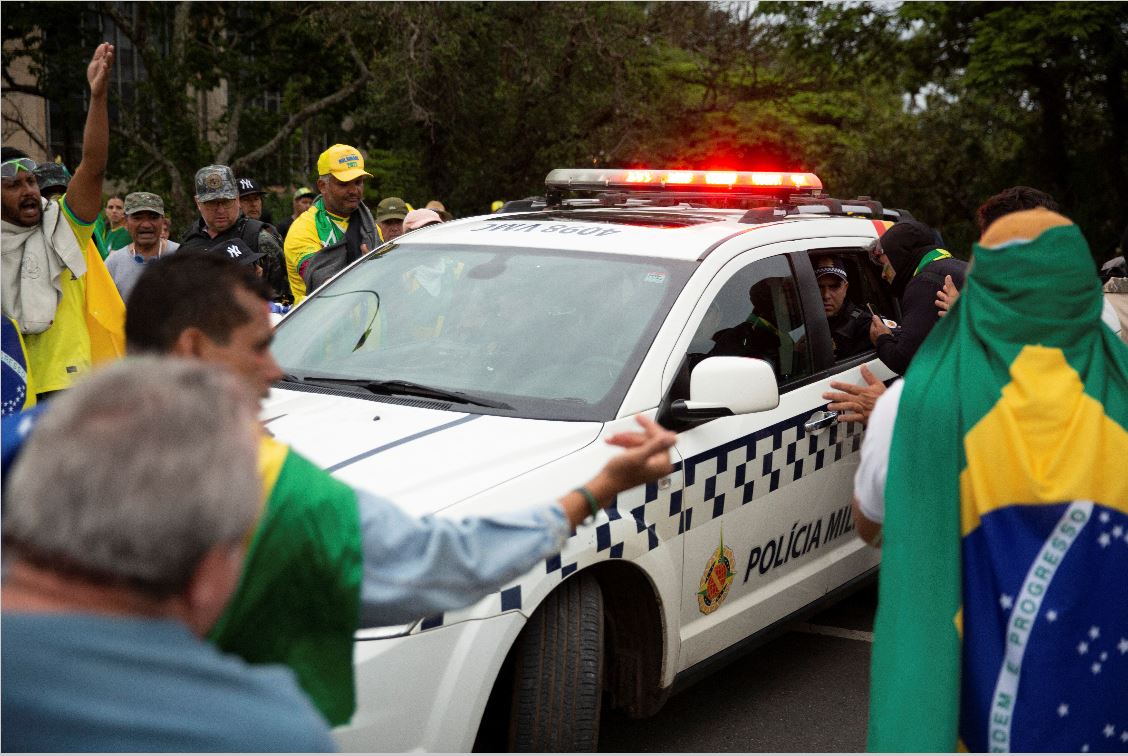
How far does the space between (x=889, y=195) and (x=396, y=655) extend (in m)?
27.0

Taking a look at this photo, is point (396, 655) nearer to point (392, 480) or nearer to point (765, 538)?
point (392, 480)

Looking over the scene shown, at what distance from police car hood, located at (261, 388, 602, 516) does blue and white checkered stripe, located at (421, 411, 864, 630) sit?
244mm

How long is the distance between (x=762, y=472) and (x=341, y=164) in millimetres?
3175

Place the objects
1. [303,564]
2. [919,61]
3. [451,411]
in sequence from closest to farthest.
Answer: [303,564], [451,411], [919,61]

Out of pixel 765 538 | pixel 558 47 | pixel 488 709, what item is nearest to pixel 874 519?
pixel 488 709

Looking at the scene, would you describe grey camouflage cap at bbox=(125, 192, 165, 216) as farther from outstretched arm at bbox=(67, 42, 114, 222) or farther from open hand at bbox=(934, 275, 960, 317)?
open hand at bbox=(934, 275, 960, 317)

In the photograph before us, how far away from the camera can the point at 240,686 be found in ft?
4.47

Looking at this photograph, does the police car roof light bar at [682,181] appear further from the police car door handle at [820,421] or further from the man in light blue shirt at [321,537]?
the man in light blue shirt at [321,537]

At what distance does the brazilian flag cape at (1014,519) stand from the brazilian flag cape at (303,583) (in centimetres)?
107

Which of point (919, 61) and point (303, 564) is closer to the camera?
point (303, 564)

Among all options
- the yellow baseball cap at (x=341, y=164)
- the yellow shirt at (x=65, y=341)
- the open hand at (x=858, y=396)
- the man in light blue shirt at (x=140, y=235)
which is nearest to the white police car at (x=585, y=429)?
the open hand at (x=858, y=396)

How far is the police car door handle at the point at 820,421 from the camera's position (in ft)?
14.2

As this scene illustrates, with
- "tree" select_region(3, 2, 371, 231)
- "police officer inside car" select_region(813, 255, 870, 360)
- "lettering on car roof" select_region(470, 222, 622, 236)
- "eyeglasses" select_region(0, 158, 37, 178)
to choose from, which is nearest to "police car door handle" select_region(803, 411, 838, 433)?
"police officer inside car" select_region(813, 255, 870, 360)

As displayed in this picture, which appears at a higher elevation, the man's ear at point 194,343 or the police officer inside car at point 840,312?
the man's ear at point 194,343
